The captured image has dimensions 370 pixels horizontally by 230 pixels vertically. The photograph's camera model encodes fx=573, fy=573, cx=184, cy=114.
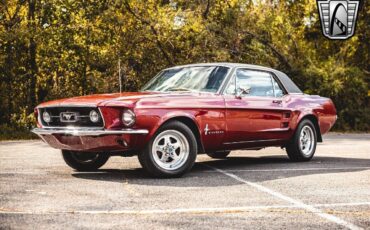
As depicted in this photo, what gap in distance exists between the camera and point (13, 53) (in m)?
17.6

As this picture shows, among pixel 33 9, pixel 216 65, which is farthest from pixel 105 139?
pixel 33 9

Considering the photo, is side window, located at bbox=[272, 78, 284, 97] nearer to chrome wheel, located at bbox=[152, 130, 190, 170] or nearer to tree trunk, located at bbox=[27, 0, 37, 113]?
chrome wheel, located at bbox=[152, 130, 190, 170]

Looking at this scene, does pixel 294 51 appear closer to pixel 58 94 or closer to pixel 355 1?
pixel 355 1

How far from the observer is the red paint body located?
679 centimetres

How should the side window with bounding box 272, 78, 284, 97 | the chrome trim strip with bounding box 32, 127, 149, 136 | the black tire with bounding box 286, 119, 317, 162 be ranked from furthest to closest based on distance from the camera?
the black tire with bounding box 286, 119, 317, 162, the side window with bounding box 272, 78, 284, 97, the chrome trim strip with bounding box 32, 127, 149, 136

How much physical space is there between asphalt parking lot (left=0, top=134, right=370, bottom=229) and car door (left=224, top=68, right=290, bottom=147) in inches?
19.8

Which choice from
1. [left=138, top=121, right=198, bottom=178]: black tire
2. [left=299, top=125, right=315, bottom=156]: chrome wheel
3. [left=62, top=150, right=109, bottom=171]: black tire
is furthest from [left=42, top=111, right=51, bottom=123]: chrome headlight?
[left=299, top=125, right=315, bottom=156]: chrome wheel

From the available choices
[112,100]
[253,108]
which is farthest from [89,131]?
[253,108]

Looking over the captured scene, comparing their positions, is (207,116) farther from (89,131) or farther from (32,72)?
(32,72)

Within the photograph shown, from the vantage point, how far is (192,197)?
19.0 feet

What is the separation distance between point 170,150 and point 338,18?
49.0 ft

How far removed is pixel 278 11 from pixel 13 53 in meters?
9.54

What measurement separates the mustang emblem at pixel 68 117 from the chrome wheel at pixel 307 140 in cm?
404

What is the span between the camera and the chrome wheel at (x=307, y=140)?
9.48 metres
